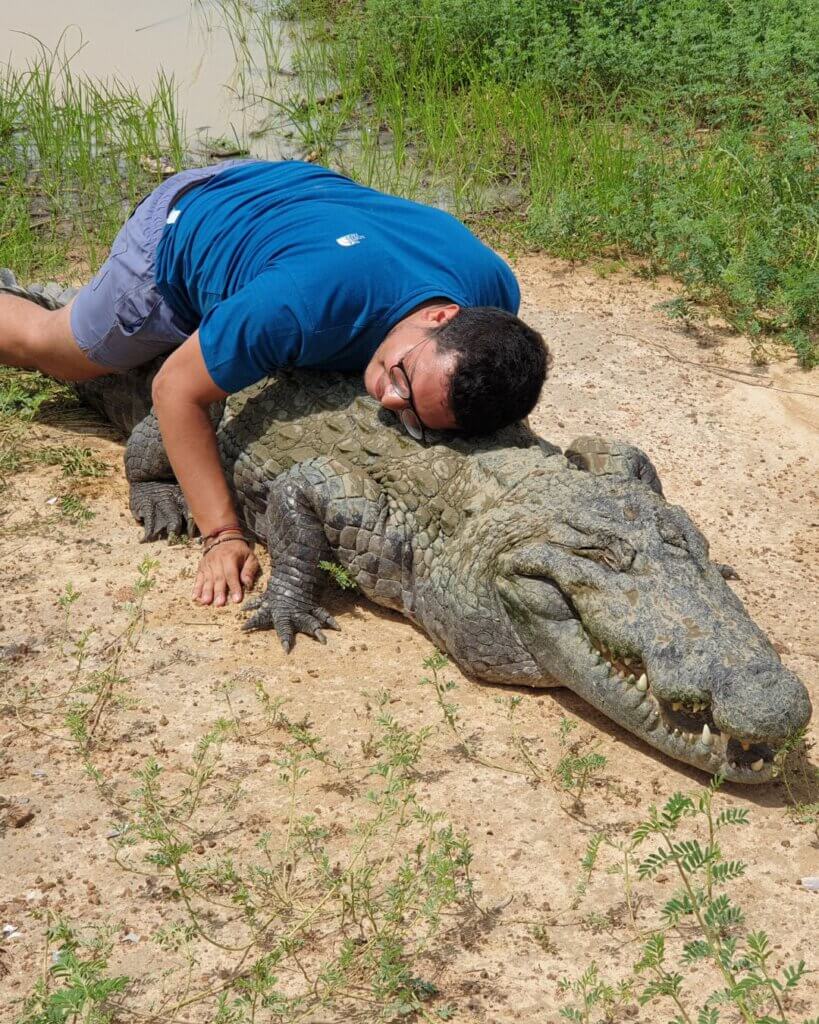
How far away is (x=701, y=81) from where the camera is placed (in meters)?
8.01

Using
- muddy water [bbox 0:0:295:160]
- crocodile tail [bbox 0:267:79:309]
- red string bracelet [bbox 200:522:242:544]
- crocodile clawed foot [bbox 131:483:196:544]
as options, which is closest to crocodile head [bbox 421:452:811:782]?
red string bracelet [bbox 200:522:242:544]

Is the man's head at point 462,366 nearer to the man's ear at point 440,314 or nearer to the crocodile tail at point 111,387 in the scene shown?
the man's ear at point 440,314

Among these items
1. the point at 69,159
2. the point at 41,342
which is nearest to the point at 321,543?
the point at 41,342

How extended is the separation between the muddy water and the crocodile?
4.34 metres

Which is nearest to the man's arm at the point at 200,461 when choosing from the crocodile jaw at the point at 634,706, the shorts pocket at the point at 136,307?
the shorts pocket at the point at 136,307

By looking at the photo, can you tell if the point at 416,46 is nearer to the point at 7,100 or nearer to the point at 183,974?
the point at 7,100

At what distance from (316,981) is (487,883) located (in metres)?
0.55

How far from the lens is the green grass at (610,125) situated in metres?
6.29

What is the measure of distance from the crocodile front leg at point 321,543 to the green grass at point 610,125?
2775mm

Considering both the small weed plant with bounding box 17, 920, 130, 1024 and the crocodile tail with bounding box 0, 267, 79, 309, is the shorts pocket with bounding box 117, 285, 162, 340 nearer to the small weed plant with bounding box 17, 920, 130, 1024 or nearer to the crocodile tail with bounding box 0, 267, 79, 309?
the crocodile tail with bounding box 0, 267, 79, 309

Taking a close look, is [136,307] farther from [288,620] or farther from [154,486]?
[288,620]

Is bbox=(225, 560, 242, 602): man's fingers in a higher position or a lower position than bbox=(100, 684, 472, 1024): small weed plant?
lower

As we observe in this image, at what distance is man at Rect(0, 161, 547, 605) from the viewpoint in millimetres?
3836

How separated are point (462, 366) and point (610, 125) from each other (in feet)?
16.6
